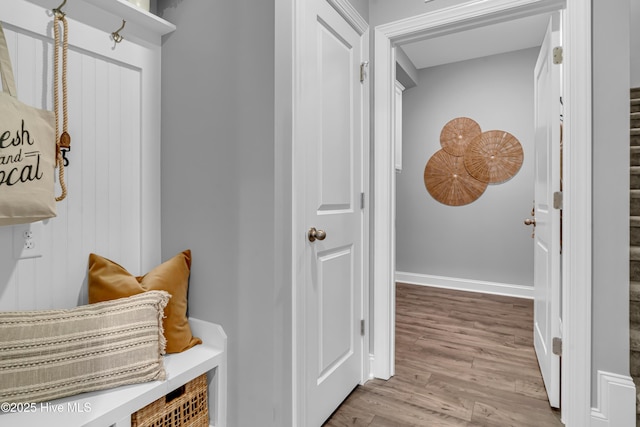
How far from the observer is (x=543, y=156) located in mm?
2068

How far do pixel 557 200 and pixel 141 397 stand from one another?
1.99 meters

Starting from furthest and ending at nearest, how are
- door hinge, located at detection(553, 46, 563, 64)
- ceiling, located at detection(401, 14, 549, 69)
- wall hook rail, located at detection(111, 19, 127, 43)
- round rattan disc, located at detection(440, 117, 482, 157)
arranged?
round rattan disc, located at detection(440, 117, 482, 157)
ceiling, located at detection(401, 14, 549, 69)
door hinge, located at detection(553, 46, 563, 64)
wall hook rail, located at detection(111, 19, 127, 43)

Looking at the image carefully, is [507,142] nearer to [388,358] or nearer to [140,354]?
[388,358]

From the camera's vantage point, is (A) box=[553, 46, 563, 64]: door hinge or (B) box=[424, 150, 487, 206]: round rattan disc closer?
(A) box=[553, 46, 563, 64]: door hinge

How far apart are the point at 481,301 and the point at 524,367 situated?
5.05ft

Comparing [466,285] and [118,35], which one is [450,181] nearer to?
[466,285]

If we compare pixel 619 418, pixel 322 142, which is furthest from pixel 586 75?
pixel 619 418

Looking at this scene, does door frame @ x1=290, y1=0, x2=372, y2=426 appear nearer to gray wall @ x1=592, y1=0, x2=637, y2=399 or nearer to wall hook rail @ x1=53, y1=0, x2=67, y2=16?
wall hook rail @ x1=53, y1=0, x2=67, y2=16

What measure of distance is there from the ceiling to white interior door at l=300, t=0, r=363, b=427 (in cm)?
183

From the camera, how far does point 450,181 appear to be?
4.17 metres

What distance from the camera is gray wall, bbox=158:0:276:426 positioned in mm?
1326

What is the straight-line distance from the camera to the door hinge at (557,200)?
66.9 inches

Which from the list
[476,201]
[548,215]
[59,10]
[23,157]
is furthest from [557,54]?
[476,201]

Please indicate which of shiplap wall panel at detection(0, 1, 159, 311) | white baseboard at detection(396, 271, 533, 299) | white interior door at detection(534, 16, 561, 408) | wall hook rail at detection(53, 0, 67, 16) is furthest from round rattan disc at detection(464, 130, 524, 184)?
wall hook rail at detection(53, 0, 67, 16)
